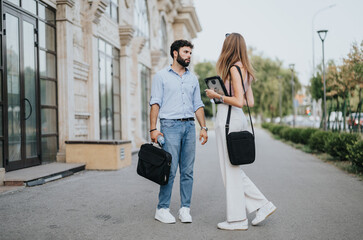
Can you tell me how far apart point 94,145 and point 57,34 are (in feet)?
9.73

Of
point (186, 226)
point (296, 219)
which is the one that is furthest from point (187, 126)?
point (296, 219)

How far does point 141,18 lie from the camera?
19.5 m

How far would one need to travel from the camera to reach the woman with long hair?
4254 millimetres

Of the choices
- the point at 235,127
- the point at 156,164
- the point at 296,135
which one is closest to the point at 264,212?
the point at 235,127

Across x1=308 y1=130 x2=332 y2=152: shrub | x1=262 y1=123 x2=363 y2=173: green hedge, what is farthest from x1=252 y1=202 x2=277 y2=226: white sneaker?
x1=308 y1=130 x2=332 y2=152: shrub

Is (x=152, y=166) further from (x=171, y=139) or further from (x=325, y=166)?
(x=325, y=166)

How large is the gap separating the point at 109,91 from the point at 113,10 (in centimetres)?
318

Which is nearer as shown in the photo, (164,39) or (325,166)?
(325,166)

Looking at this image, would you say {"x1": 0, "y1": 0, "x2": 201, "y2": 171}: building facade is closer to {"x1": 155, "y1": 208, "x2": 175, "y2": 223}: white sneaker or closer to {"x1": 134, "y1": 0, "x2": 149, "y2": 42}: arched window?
{"x1": 134, "y1": 0, "x2": 149, "y2": 42}: arched window

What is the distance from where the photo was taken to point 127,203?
564 cm

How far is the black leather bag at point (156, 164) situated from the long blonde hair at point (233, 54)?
1.13 meters

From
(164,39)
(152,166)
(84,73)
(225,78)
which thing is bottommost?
(152,166)

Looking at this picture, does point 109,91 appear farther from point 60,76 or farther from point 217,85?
point 217,85

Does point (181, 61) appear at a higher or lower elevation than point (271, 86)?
lower
